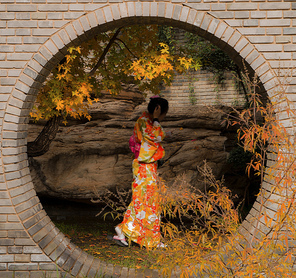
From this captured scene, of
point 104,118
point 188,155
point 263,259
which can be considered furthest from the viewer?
point 104,118

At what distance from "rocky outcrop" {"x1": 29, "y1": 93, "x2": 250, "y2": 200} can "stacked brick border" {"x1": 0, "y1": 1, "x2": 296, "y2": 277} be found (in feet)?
5.74

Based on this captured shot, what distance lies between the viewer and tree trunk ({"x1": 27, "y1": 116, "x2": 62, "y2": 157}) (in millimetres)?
4977

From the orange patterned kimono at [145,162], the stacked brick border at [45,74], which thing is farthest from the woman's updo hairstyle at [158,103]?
the stacked brick border at [45,74]

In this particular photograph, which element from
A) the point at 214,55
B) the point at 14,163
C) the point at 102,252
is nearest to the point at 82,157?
the point at 102,252

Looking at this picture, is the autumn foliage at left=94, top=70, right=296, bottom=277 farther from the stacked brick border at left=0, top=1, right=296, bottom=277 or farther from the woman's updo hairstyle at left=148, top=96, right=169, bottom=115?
the woman's updo hairstyle at left=148, top=96, right=169, bottom=115

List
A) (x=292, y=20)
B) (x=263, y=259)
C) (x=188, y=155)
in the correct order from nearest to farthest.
Result: (x=263, y=259)
(x=292, y=20)
(x=188, y=155)

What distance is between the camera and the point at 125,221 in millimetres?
4789

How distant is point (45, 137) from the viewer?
5.00 m

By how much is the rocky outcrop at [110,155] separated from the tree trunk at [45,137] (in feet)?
2.52

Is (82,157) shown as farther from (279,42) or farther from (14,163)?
(279,42)

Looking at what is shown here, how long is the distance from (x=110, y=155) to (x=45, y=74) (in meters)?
2.80

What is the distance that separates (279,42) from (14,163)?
3.19 meters

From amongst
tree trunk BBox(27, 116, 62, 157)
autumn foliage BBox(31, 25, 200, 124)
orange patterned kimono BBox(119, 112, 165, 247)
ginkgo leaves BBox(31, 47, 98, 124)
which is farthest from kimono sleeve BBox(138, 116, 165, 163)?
tree trunk BBox(27, 116, 62, 157)

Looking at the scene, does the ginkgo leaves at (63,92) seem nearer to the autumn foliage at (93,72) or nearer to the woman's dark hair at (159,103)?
the autumn foliage at (93,72)
